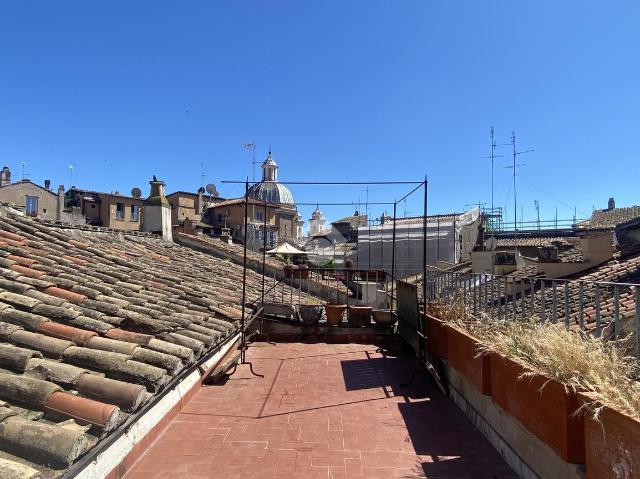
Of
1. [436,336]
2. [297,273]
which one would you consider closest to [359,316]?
[436,336]

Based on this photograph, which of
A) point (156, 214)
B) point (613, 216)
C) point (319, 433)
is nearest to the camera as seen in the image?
point (319, 433)

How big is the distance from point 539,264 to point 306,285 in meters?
7.42

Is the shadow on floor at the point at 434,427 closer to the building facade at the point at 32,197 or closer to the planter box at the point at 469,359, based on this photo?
the planter box at the point at 469,359

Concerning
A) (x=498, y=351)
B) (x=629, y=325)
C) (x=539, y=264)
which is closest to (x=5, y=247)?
(x=498, y=351)

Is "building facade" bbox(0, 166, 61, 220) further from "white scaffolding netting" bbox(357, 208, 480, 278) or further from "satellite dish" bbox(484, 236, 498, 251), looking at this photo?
"satellite dish" bbox(484, 236, 498, 251)

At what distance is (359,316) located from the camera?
9109mm

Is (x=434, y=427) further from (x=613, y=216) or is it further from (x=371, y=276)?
(x=613, y=216)

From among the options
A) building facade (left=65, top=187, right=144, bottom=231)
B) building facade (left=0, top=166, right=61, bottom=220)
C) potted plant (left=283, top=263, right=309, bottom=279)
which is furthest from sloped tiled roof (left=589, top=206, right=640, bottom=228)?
building facade (left=0, top=166, right=61, bottom=220)

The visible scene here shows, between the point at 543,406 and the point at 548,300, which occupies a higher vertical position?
the point at 548,300

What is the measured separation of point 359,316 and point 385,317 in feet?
1.78

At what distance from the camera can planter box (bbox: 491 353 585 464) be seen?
266 cm

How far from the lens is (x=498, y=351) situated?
3.89 metres

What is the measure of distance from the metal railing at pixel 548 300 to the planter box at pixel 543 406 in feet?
1.98

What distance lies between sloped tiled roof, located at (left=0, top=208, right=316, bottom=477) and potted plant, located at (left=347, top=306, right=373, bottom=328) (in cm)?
256
